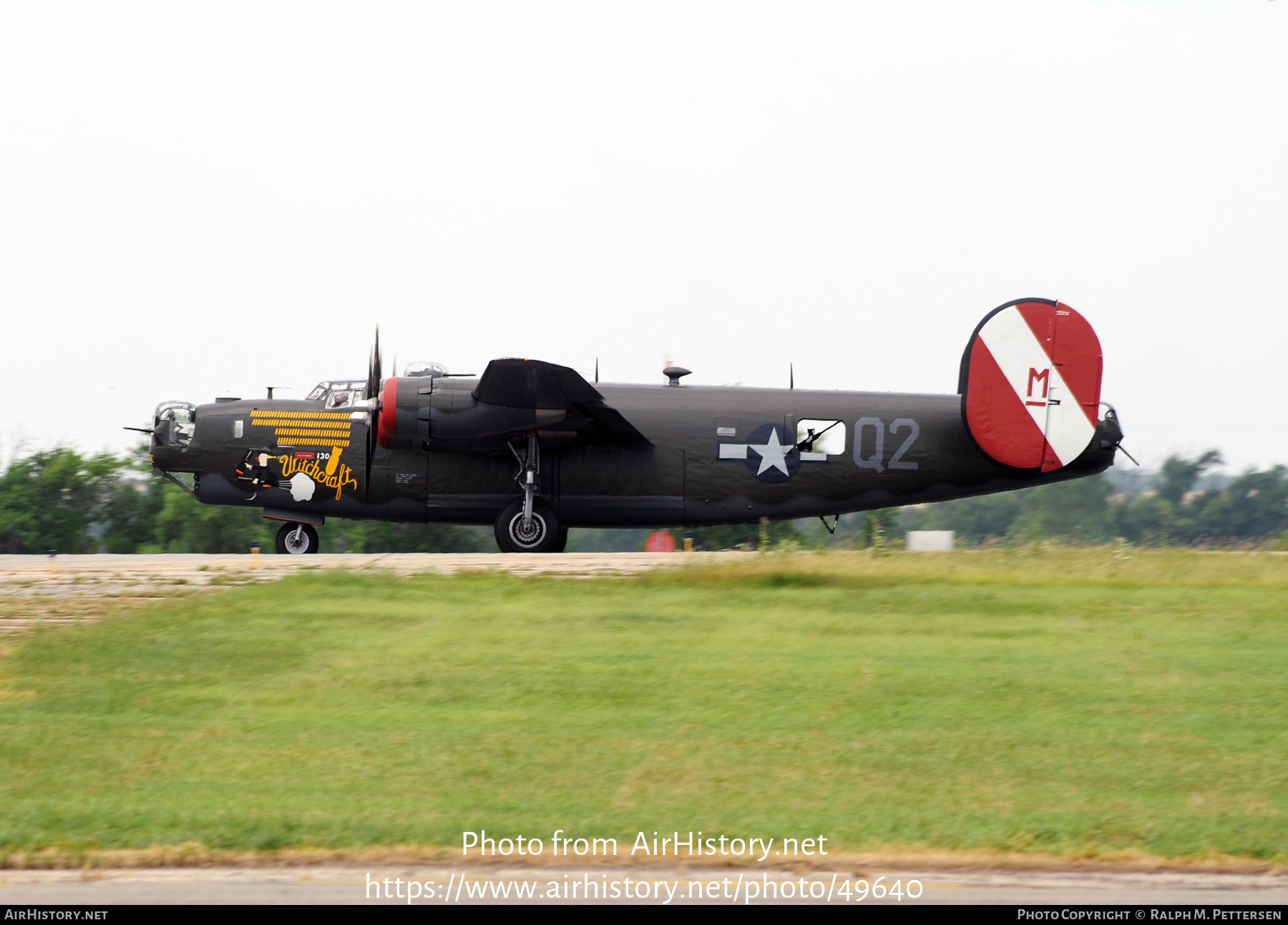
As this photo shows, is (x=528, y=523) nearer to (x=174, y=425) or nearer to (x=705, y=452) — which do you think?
(x=705, y=452)

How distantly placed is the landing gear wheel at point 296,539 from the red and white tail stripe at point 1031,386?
11532mm

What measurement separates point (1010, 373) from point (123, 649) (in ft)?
47.4

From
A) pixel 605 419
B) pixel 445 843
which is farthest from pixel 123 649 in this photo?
pixel 605 419

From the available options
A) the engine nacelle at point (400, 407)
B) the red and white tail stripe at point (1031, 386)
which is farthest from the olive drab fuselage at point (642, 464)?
the engine nacelle at point (400, 407)

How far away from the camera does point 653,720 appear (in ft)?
28.5

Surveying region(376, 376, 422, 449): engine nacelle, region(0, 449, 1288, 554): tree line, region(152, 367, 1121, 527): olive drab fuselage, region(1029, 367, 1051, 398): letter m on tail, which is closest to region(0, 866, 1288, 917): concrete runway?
region(376, 376, 422, 449): engine nacelle

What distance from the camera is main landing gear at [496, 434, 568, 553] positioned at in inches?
748

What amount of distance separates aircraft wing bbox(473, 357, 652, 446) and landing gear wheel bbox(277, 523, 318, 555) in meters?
4.67

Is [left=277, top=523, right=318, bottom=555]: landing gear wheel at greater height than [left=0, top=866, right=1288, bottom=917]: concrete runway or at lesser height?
greater

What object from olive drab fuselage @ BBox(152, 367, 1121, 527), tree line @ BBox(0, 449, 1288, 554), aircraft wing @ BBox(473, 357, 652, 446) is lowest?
tree line @ BBox(0, 449, 1288, 554)

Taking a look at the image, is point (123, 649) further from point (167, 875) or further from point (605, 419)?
point (605, 419)

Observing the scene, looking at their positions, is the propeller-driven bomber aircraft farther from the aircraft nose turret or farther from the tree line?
the tree line

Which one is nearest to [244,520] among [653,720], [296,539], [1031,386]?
[296,539]

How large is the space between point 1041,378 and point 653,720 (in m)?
13.3
